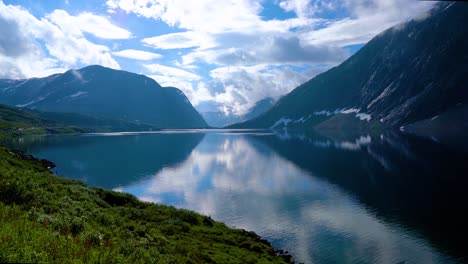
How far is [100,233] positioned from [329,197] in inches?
2706

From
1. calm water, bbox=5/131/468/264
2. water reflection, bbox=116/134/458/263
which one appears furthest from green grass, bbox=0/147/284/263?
calm water, bbox=5/131/468/264

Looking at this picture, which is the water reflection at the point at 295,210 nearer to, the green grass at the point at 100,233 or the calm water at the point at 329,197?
the calm water at the point at 329,197

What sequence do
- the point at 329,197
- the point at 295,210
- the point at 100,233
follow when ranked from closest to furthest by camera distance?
1. the point at 100,233
2. the point at 295,210
3. the point at 329,197

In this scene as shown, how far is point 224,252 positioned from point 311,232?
2288cm

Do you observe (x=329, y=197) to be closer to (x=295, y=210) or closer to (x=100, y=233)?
(x=295, y=210)

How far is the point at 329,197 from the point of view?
8706 centimetres

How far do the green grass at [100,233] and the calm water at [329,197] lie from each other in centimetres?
1110

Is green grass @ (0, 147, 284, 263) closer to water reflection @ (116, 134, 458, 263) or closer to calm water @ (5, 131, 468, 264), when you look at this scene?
water reflection @ (116, 134, 458, 263)

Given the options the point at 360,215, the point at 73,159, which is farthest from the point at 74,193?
the point at 73,159

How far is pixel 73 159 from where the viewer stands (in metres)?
167

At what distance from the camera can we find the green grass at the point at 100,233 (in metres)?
17.5

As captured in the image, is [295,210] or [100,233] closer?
[100,233]

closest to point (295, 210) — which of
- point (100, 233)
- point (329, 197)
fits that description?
point (329, 197)

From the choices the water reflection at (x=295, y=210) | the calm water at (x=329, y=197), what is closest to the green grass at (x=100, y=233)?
the water reflection at (x=295, y=210)
